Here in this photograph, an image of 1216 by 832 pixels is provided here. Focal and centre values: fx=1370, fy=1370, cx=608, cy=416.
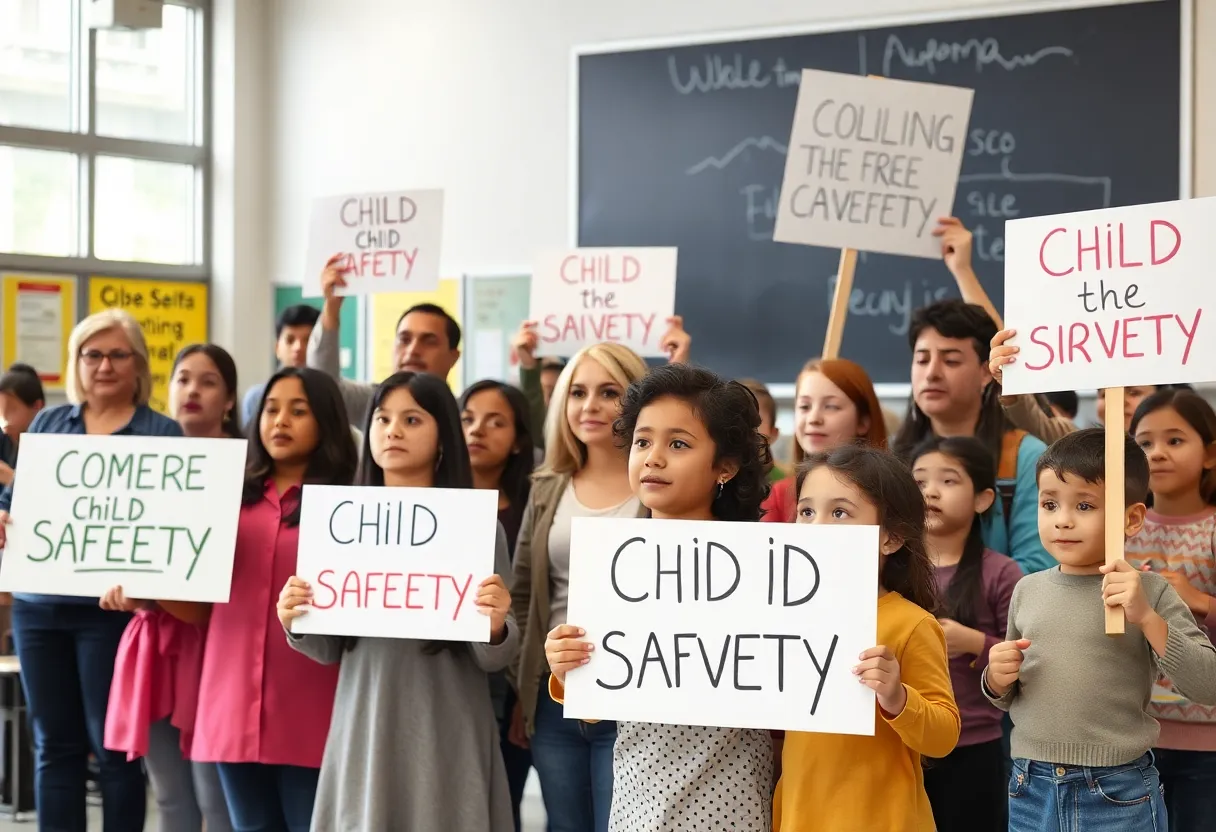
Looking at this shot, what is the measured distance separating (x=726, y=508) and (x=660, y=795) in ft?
1.58

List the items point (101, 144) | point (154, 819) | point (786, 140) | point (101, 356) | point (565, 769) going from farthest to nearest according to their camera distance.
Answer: point (101, 144) → point (786, 140) → point (154, 819) → point (101, 356) → point (565, 769)

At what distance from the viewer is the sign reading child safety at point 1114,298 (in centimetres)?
207

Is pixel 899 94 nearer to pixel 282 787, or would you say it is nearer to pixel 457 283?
pixel 282 787

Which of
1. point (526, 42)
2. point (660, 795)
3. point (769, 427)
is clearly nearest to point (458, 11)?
point (526, 42)

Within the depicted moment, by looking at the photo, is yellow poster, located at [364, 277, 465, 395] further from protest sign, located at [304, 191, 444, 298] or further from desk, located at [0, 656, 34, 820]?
desk, located at [0, 656, 34, 820]

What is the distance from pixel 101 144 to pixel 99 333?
3.31 meters

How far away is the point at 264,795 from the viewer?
114 inches

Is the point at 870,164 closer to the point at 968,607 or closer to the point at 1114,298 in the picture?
the point at 968,607

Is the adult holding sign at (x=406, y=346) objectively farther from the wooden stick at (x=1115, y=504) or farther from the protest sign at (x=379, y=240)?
the wooden stick at (x=1115, y=504)

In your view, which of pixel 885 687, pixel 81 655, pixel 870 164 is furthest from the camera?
pixel 870 164

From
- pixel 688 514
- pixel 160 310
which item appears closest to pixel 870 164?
pixel 688 514

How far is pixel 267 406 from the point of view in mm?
2959

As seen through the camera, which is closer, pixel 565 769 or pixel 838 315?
pixel 565 769

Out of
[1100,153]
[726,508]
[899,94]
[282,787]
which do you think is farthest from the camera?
[1100,153]
